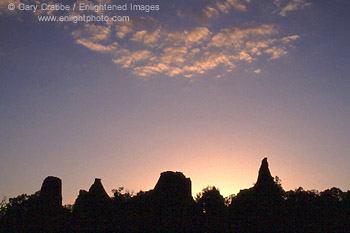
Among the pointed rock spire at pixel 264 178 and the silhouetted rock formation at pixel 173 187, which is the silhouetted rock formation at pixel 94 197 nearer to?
the silhouetted rock formation at pixel 173 187

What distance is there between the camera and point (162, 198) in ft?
141

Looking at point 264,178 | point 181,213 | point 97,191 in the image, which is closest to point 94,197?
point 97,191

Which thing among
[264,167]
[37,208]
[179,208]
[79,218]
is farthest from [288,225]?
[37,208]

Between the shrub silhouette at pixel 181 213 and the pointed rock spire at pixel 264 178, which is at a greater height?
the pointed rock spire at pixel 264 178

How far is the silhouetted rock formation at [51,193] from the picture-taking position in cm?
4878

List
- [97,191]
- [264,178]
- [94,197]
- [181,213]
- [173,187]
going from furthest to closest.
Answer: [97,191]
[94,197]
[264,178]
[173,187]
[181,213]

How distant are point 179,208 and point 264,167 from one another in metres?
13.9

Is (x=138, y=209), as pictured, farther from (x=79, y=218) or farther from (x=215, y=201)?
(x=215, y=201)

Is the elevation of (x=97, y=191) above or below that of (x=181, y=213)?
above

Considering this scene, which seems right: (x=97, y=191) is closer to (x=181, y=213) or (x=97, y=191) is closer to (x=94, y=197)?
(x=94, y=197)

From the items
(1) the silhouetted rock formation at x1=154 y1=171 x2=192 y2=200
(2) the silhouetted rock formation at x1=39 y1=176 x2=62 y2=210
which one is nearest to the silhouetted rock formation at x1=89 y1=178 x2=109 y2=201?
(2) the silhouetted rock formation at x1=39 y1=176 x2=62 y2=210

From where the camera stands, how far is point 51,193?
49.2 meters

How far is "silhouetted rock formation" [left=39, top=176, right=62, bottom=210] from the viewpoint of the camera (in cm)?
4878

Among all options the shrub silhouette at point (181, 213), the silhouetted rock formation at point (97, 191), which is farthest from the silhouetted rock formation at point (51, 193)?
the silhouetted rock formation at point (97, 191)
